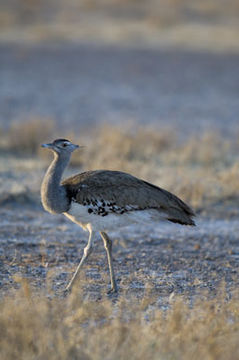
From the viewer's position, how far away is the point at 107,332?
395 centimetres

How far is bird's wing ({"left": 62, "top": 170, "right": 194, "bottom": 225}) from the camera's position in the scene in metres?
5.25

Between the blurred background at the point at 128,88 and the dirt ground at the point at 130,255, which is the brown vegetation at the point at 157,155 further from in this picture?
the dirt ground at the point at 130,255

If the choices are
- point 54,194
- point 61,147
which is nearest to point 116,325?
point 54,194

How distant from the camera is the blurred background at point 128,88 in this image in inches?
379

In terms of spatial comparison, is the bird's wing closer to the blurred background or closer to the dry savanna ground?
the dry savanna ground

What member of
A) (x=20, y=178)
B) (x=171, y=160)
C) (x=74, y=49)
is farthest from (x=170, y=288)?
A: (x=74, y=49)

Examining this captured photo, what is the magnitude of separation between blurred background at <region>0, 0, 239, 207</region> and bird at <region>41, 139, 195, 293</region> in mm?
2565

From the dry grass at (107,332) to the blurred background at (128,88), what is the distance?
371 centimetres

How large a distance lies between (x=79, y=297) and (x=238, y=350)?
1026 millimetres

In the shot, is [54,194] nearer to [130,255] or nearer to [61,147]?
[61,147]

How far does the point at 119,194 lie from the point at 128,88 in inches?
416

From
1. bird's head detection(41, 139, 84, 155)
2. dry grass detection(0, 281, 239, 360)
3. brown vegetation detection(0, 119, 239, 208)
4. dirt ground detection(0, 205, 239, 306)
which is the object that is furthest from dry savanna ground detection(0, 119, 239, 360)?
brown vegetation detection(0, 119, 239, 208)

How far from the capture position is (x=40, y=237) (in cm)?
684

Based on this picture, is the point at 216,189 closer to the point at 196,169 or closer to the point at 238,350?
the point at 196,169
